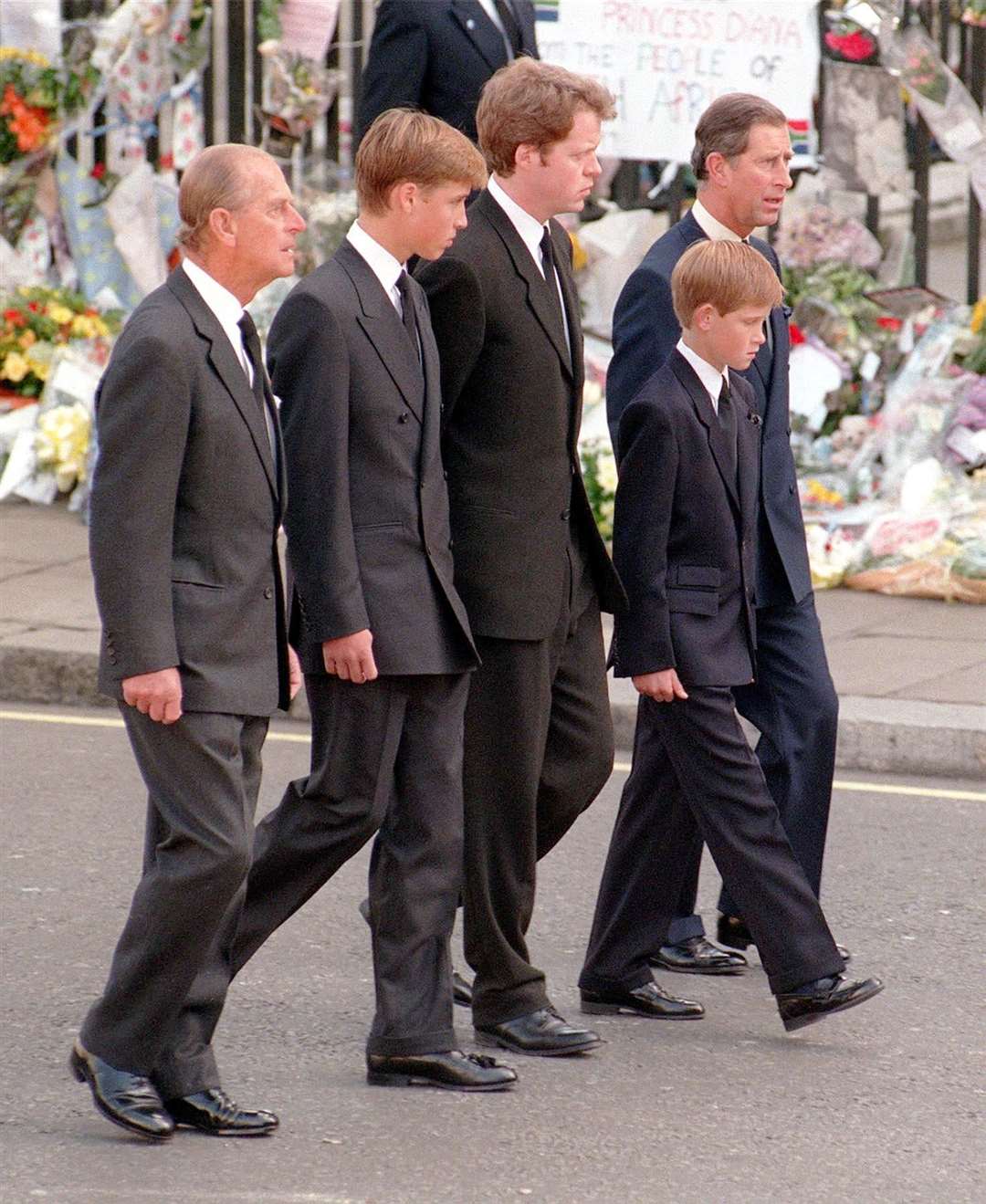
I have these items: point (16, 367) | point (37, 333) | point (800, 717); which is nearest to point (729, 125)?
point (800, 717)

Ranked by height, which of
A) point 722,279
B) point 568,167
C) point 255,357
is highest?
point 568,167

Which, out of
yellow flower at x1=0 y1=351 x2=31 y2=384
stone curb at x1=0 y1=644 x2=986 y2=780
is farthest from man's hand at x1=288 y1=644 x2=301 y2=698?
yellow flower at x1=0 y1=351 x2=31 y2=384

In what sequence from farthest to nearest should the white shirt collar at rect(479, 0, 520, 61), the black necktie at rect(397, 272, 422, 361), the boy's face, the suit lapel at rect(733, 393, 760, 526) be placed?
the white shirt collar at rect(479, 0, 520, 61)
the suit lapel at rect(733, 393, 760, 526)
the boy's face
the black necktie at rect(397, 272, 422, 361)

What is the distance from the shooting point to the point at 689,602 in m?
4.68

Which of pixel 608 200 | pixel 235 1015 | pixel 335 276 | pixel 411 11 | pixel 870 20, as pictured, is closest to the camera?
pixel 335 276

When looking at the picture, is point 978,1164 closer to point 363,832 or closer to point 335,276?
point 363,832

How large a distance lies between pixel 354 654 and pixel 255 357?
0.54 metres

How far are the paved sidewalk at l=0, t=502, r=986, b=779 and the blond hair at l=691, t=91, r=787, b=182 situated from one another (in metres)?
2.40

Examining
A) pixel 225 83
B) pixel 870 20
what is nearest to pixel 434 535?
pixel 870 20

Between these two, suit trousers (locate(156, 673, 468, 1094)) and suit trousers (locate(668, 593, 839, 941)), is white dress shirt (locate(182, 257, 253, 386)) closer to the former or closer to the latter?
suit trousers (locate(156, 673, 468, 1094))

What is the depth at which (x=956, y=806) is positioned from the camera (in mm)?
6543

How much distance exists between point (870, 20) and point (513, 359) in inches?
250

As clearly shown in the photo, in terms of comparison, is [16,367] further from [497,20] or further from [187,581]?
[187,581]

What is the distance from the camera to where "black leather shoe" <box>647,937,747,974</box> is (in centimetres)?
513
